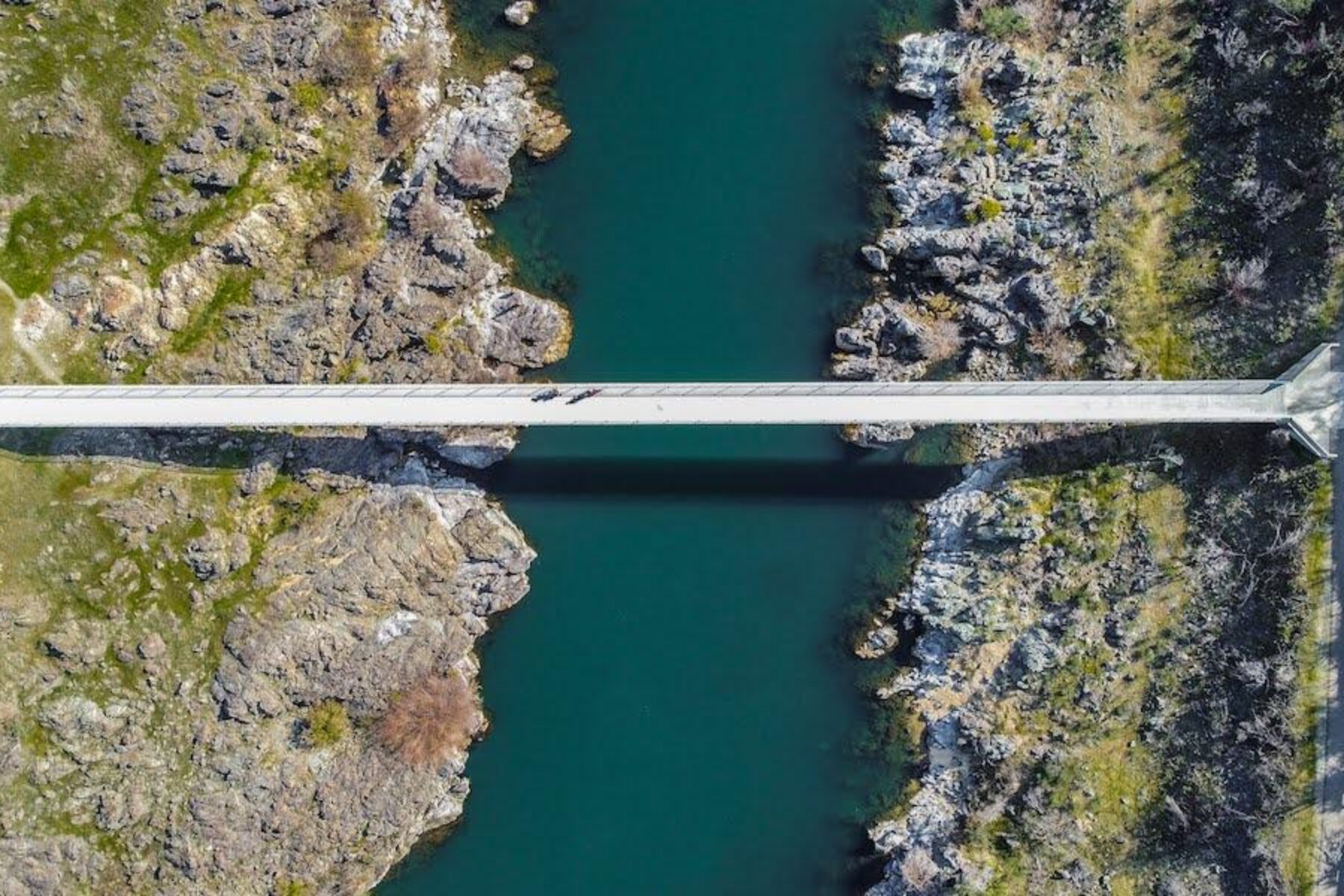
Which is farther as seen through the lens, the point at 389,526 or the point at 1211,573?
the point at 389,526

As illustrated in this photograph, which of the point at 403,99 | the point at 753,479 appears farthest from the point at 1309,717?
the point at 403,99

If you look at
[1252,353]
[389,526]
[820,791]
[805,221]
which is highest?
[805,221]

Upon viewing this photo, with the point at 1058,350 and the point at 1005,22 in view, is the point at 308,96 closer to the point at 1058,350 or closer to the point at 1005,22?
the point at 1005,22

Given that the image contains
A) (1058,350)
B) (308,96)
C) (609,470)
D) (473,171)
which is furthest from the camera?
(609,470)

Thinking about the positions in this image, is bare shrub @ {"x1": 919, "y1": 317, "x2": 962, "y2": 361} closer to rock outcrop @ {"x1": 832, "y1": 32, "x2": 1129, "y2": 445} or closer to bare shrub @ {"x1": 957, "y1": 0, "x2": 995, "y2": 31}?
rock outcrop @ {"x1": 832, "y1": 32, "x2": 1129, "y2": 445}

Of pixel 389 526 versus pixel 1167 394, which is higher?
pixel 1167 394

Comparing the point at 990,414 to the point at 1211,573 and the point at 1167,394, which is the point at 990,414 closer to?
the point at 1167,394

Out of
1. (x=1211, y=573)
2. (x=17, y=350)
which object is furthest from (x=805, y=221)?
(x=17, y=350)
